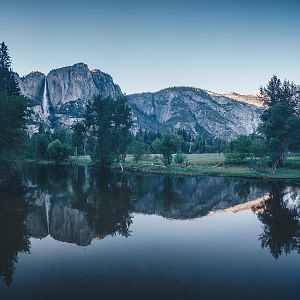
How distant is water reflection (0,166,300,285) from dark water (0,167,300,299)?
11 centimetres

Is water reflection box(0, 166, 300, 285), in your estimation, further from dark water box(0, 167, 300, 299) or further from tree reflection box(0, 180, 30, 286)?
dark water box(0, 167, 300, 299)

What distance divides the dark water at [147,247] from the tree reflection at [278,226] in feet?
0.24

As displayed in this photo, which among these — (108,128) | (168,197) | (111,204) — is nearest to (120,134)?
(108,128)

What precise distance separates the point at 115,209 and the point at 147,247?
11.7 m

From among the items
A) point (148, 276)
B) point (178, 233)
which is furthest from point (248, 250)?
point (148, 276)

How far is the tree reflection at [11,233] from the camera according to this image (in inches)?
671

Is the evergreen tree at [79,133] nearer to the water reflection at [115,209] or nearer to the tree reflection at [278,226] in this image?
the water reflection at [115,209]

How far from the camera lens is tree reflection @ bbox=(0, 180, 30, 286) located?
17.0 metres

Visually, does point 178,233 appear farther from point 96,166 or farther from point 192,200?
point 96,166

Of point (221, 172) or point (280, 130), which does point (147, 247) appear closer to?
point (221, 172)

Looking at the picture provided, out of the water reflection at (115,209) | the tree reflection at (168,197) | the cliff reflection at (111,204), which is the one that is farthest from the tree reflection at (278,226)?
the tree reflection at (168,197)

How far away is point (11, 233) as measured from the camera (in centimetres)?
2284

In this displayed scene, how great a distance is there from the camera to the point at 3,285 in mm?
14609

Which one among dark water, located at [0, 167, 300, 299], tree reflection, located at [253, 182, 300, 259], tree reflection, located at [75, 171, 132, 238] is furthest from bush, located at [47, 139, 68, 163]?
tree reflection, located at [253, 182, 300, 259]
